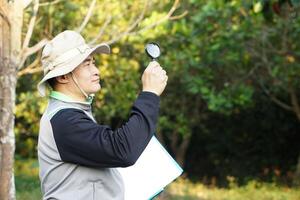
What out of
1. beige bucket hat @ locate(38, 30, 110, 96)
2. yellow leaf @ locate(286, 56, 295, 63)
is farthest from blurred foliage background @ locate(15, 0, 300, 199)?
beige bucket hat @ locate(38, 30, 110, 96)

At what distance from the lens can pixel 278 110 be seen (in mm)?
20516

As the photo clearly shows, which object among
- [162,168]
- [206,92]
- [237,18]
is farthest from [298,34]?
[162,168]

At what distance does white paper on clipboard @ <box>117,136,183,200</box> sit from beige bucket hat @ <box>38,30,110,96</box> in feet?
1.59

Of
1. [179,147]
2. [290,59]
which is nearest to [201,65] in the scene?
[290,59]

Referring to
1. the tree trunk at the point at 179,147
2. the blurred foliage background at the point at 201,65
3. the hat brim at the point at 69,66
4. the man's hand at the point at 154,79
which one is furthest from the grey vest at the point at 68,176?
the tree trunk at the point at 179,147

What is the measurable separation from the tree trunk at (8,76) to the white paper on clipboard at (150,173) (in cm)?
288

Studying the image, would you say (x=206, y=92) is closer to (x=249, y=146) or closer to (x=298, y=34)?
A: (x=298, y=34)

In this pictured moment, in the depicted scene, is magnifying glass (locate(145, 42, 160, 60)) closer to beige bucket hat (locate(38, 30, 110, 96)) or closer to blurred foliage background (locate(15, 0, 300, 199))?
beige bucket hat (locate(38, 30, 110, 96))

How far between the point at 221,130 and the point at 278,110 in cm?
225

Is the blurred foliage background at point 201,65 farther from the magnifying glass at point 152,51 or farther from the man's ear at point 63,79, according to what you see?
the man's ear at point 63,79

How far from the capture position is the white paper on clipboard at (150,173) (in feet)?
10.0

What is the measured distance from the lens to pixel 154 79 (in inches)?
109

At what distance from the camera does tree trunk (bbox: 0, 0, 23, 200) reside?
18.8 feet

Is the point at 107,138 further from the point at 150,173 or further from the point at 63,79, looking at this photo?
the point at 150,173
